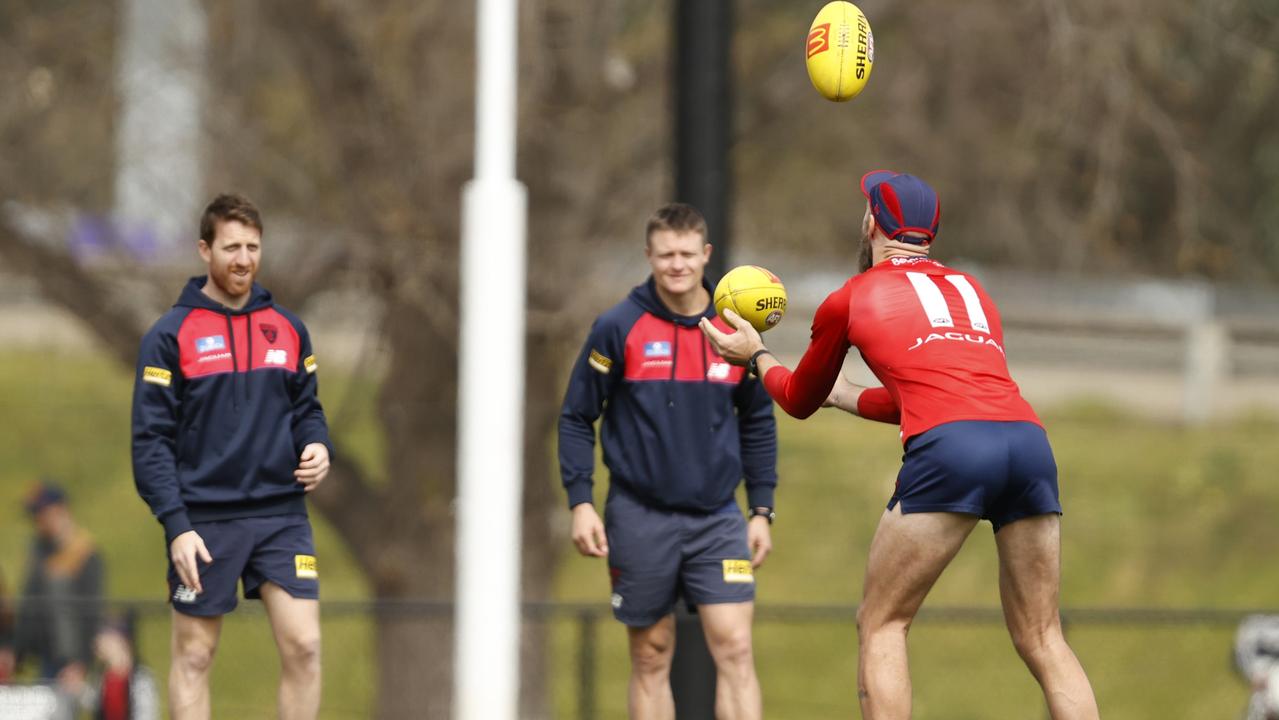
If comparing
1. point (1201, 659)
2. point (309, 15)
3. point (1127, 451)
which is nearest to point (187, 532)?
point (309, 15)

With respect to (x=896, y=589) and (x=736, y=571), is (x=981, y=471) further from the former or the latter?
(x=736, y=571)

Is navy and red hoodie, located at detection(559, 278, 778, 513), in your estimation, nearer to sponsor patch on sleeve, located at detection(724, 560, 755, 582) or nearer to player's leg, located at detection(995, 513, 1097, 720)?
sponsor patch on sleeve, located at detection(724, 560, 755, 582)

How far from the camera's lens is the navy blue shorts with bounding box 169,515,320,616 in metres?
7.27

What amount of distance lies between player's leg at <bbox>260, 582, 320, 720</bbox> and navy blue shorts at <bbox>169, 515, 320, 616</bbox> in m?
0.04

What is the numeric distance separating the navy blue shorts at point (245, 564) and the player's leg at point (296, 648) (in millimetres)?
44

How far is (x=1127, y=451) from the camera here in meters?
24.9

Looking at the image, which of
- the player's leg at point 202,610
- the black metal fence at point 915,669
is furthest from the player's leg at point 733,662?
the black metal fence at point 915,669

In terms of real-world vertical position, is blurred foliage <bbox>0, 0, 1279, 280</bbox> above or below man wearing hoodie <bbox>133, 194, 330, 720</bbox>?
above

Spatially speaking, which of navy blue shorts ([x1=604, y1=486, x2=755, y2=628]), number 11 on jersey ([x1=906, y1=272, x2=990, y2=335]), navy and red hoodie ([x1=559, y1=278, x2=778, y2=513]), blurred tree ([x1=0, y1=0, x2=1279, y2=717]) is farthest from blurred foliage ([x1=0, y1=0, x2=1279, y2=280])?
number 11 on jersey ([x1=906, y1=272, x2=990, y2=335])

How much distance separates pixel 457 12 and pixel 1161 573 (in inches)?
493

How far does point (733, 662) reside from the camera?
309 inches

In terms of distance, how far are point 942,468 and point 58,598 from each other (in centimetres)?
890

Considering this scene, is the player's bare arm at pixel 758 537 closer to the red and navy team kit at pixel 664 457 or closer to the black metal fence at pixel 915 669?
the red and navy team kit at pixel 664 457

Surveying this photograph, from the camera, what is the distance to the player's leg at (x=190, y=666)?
727 cm
